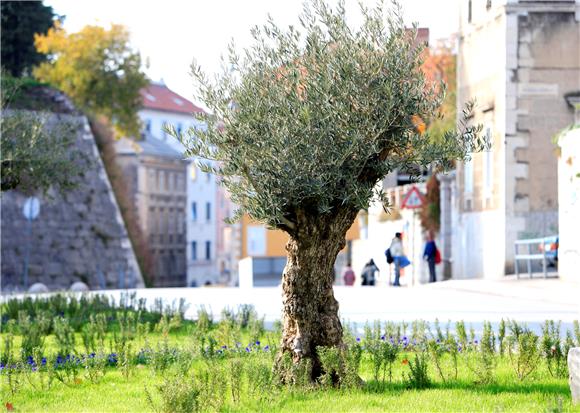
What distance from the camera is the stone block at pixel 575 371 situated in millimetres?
10258

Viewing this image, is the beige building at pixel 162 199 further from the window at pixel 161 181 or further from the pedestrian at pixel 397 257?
the pedestrian at pixel 397 257

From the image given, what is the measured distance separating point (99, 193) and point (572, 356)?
47.6m

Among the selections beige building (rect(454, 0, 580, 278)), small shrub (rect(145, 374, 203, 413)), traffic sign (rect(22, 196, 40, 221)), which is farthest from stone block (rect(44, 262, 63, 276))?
small shrub (rect(145, 374, 203, 413))

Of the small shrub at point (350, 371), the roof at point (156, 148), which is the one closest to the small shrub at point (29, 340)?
the small shrub at point (350, 371)

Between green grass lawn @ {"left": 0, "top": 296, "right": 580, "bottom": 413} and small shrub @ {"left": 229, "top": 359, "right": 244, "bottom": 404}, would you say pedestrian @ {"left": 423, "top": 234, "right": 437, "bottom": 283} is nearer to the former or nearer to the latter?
green grass lawn @ {"left": 0, "top": 296, "right": 580, "bottom": 413}

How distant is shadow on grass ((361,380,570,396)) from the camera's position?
1145cm

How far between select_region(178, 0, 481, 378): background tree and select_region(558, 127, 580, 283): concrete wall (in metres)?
17.9

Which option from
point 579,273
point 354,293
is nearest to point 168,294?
point 354,293

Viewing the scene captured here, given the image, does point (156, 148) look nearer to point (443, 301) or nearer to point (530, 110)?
point (530, 110)

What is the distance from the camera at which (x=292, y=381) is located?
11812 millimetres

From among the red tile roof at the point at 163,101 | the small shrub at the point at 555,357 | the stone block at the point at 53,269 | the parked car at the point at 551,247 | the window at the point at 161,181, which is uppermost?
the red tile roof at the point at 163,101

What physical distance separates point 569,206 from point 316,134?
767 inches

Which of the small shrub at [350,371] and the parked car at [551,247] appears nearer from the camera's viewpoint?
the small shrub at [350,371]

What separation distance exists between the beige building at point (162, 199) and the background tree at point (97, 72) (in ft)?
109
